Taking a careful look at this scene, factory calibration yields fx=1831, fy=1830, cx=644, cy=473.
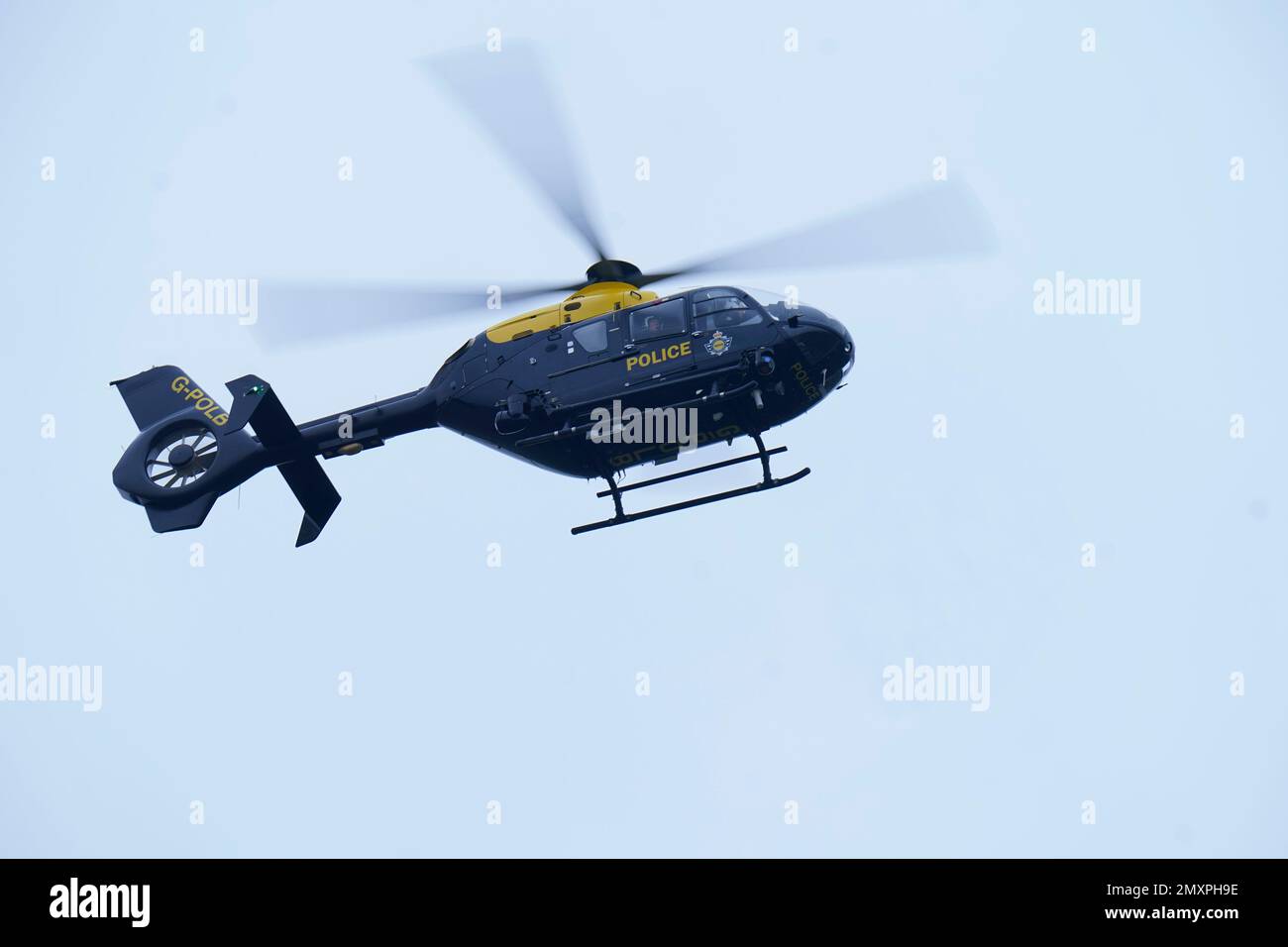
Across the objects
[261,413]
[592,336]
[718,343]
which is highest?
[592,336]

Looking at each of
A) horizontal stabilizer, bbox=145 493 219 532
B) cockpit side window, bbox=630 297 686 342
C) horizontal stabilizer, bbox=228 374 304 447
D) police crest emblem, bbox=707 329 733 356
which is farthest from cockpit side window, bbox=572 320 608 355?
horizontal stabilizer, bbox=145 493 219 532

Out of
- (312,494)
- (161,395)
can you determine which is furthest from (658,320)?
(161,395)

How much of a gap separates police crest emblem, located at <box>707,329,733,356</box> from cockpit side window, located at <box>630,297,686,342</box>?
364 millimetres

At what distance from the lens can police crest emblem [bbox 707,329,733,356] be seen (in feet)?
64.1

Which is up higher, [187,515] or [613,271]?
[613,271]

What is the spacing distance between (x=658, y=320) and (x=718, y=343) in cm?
76

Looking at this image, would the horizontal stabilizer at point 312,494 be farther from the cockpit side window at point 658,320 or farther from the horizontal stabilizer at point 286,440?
the cockpit side window at point 658,320

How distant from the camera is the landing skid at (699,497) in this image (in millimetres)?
19594

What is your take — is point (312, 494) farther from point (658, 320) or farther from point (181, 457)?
point (658, 320)

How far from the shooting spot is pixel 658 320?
19.9 m

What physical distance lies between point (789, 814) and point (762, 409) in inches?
268

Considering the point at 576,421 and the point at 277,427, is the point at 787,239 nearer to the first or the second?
the point at 576,421

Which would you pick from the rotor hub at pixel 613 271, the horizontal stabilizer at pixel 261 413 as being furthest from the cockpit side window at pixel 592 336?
the horizontal stabilizer at pixel 261 413
